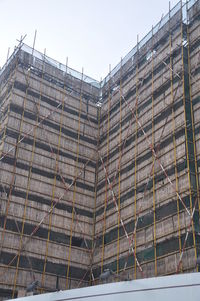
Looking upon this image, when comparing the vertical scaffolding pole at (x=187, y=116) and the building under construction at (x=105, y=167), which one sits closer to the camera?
the vertical scaffolding pole at (x=187, y=116)

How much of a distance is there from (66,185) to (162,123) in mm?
9539

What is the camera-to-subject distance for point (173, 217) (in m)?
26.1

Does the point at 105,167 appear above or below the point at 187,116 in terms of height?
above

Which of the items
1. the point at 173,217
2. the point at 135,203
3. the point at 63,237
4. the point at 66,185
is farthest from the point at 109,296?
the point at 66,185

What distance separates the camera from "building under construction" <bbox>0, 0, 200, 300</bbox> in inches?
1075

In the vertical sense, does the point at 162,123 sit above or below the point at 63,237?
above

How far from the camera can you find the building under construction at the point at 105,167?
89.6 feet

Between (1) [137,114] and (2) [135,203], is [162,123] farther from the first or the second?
(2) [135,203]

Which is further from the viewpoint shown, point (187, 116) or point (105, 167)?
point (105, 167)

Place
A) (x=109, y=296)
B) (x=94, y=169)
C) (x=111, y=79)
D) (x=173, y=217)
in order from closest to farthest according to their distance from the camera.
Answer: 1. (x=109, y=296)
2. (x=173, y=217)
3. (x=94, y=169)
4. (x=111, y=79)

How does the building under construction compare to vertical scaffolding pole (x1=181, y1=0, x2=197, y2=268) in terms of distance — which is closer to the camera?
vertical scaffolding pole (x1=181, y1=0, x2=197, y2=268)

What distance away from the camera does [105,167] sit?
36.4 m

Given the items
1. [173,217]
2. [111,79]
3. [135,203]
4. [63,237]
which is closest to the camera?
[173,217]

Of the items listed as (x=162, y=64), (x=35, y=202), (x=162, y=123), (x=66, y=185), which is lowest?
(x=35, y=202)
